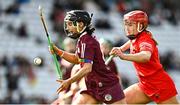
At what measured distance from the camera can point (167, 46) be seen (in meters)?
22.8

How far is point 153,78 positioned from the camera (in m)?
10.1

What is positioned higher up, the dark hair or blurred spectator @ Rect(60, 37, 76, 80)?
the dark hair

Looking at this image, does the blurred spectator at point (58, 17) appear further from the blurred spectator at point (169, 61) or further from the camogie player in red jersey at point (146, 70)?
the camogie player in red jersey at point (146, 70)

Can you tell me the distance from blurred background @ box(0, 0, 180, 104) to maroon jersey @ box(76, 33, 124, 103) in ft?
31.7

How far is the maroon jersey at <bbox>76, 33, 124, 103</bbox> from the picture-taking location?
948 cm

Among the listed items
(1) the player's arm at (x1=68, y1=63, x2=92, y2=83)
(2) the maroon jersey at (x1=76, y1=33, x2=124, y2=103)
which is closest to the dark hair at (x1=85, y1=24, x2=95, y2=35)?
(2) the maroon jersey at (x1=76, y1=33, x2=124, y2=103)

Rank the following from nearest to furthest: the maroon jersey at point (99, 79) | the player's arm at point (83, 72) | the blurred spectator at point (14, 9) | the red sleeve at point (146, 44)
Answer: the player's arm at point (83, 72), the maroon jersey at point (99, 79), the red sleeve at point (146, 44), the blurred spectator at point (14, 9)

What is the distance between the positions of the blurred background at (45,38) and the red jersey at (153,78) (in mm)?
9351

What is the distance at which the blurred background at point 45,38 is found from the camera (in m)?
20.0

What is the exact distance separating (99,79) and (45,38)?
40.1 feet

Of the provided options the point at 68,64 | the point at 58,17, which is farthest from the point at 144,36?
the point at 58,17

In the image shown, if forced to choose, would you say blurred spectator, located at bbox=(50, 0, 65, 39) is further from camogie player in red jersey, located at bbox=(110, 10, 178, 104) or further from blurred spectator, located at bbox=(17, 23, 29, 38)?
camogie player in red jersey, located at bbox=(110, 10, 178, 104)

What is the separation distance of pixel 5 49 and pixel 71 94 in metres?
8.47

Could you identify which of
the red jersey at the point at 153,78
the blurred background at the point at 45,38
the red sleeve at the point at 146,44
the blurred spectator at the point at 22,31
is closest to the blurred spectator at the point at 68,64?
the red jersey at the point at 153,78
